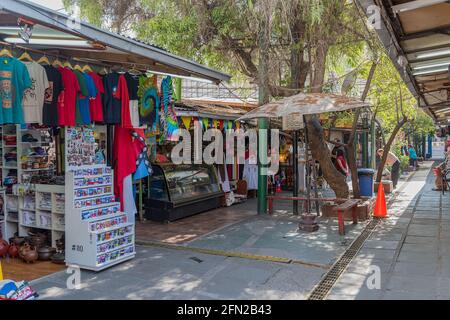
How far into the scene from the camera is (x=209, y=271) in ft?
19.8

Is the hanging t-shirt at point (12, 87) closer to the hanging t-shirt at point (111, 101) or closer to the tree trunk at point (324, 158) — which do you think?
the hanging t-shirt at point (111, 101)

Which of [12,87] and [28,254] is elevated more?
[12,87]

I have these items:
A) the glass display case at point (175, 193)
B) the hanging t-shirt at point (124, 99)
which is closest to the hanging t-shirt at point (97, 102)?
the hanging t-shirt at point (124, 99)

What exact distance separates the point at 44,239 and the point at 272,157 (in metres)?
8.99

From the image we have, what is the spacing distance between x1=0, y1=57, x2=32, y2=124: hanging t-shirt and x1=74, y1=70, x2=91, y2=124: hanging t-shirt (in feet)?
2.70

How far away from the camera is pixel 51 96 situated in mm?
6066

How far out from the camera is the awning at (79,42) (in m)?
4.24

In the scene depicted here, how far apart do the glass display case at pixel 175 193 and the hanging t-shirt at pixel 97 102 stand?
3.03 m

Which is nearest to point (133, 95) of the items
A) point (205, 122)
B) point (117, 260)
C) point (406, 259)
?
point (117, 260)

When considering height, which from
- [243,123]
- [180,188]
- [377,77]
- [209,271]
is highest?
[377,77]

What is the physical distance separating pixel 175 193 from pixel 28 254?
13.1 feet

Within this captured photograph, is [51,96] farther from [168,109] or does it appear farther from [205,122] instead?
[205,122]
